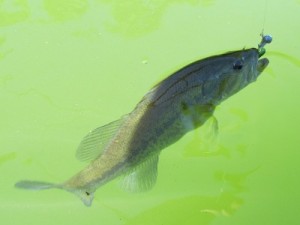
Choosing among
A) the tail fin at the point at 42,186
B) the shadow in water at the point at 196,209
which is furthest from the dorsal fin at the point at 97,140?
the shadow in water at the point at 196,209

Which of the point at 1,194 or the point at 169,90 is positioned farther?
the point at 1,194

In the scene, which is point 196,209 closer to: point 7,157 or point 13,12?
point 7,157

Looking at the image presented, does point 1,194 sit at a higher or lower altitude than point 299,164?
lower

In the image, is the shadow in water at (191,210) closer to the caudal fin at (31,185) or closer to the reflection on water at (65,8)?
the caudal fin at (31,185)

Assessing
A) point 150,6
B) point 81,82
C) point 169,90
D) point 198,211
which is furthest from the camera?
point 150,6

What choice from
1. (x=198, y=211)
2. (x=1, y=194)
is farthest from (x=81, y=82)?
(x=198, y=211)

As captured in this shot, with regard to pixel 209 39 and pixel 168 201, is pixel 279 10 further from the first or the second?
pixel 168 201

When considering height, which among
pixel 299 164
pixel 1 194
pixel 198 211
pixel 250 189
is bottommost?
pixel 1 194

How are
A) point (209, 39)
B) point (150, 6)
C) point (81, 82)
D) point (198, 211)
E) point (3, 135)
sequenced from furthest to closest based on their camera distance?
1. point (150, 6)
2. point (209, 39)
3. point (81, 82)
4. point (3, 135)
5. point (198, 211)
